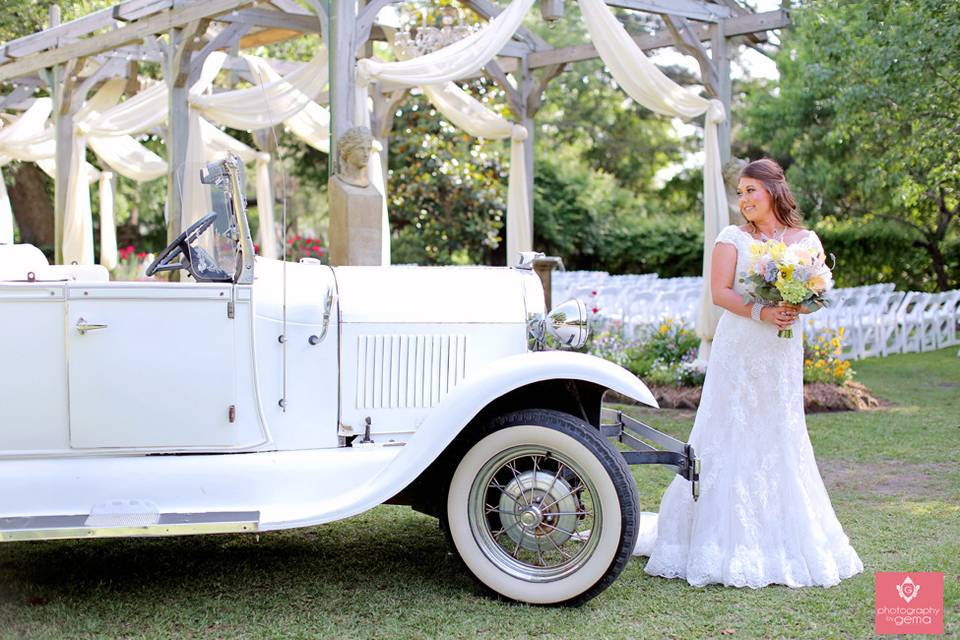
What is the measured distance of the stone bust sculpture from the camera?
7434 millimetres

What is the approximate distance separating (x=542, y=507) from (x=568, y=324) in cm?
76

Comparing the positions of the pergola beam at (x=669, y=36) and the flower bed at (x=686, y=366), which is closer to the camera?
the flower bed at (x=686, y=366)

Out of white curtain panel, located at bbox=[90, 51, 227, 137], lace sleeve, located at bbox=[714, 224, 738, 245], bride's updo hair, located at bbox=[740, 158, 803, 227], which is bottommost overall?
lace sleeve, located at bbox=[714, 224, 738, 245]

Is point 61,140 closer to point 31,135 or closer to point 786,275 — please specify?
point 31,135

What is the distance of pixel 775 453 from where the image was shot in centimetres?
436

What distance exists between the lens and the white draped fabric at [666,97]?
8898 millimetres

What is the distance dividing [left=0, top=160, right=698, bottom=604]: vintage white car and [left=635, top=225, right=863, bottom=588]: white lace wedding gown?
12.9 inches

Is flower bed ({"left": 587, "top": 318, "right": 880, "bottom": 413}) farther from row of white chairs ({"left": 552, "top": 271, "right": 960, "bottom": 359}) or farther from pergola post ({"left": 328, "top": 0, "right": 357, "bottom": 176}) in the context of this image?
pergola post ({"left": 328, "top": 0, "right": 357, "bottom": 176})

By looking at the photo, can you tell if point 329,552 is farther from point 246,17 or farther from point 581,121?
point 581,121

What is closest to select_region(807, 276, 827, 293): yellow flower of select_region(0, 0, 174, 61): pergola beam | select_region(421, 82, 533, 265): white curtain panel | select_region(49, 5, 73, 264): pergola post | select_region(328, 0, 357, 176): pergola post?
select_region(328, 0, 357, 176): pergola post

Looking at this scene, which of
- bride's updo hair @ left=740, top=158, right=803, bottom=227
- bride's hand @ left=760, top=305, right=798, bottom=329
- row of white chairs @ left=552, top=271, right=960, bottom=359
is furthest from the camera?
row of white chairs @ left=552, top=271, right=960, bottom=359

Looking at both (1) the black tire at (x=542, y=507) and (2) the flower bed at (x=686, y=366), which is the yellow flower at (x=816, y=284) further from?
(2) the flower bed at (x=686, y=366)

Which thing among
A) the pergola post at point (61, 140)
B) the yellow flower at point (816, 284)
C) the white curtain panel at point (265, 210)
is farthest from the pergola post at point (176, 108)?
the yellow flower at point (816, 284)

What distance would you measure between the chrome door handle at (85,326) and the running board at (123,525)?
67 centimetres
